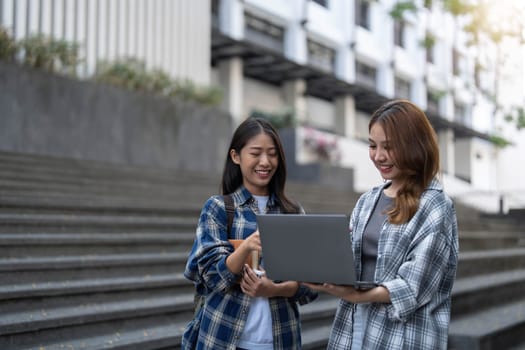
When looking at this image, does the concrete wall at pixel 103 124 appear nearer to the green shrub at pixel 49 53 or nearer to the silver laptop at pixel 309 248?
the green shrub at pixel 49 53

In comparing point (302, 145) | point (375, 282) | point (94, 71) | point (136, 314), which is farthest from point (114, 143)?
point (375, 282)

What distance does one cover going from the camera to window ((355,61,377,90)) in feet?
85.6

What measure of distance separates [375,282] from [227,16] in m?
17.8

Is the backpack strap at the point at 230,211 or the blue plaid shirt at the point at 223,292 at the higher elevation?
the backpack strap at the point at 230,211

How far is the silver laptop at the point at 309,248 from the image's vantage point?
1.98 meters

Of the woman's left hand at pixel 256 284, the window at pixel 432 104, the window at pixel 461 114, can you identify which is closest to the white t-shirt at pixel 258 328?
the woman's left hand at pixel 256 284

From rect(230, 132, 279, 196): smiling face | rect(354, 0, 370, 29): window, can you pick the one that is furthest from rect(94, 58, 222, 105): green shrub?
rect(354, 0, 370, 29): window

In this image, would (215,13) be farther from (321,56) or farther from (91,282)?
(91,282)

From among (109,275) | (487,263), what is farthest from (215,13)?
(109,275)

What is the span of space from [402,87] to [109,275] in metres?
25.7

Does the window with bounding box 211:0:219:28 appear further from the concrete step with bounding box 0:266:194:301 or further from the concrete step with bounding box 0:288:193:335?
the concrete step with bounding box 0:288:193:335

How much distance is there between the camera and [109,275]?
5.16 m

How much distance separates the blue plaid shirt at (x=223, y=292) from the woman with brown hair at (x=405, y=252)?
0.86 ft

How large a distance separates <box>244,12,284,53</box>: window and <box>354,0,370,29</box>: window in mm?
5102
